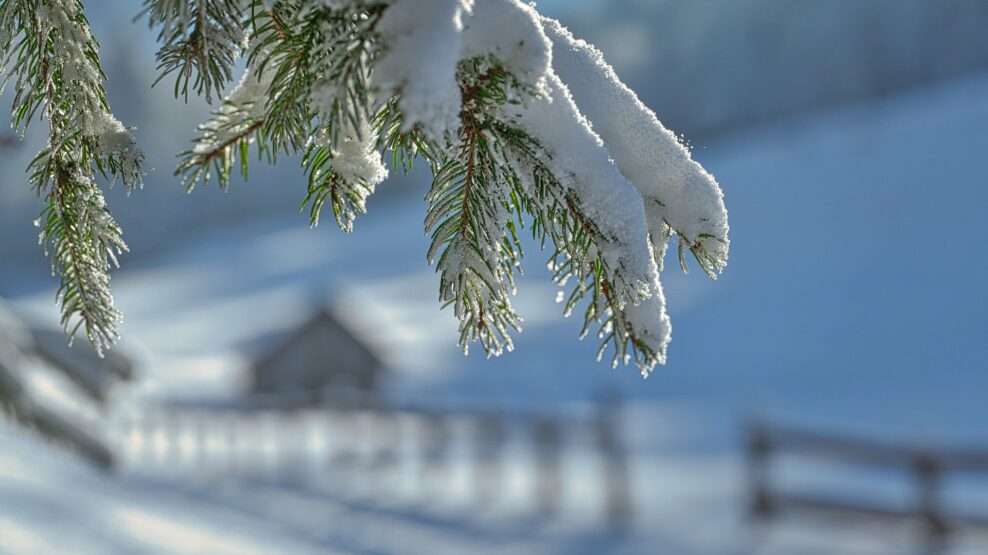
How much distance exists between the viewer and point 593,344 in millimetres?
38500

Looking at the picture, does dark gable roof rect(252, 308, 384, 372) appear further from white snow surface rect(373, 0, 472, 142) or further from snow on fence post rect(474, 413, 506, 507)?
white snow surface rect(373, 0, 472, 142)

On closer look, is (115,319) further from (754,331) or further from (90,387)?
(754,331)

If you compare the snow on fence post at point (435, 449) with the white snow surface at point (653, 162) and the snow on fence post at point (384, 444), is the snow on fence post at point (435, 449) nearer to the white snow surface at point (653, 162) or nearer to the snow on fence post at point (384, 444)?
the snow on fence post at point (384, 444)

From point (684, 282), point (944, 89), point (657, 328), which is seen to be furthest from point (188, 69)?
point (944, 89)

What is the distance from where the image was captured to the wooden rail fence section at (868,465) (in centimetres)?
929

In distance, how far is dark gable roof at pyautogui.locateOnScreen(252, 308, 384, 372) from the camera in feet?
84.0

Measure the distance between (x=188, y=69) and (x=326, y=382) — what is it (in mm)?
25376

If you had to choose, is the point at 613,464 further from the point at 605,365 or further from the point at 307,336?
the point at 605,365

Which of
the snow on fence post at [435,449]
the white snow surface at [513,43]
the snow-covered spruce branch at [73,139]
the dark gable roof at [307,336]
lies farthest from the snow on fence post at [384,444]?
the white snow surface at [513,43]

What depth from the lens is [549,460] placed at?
12.9 meters

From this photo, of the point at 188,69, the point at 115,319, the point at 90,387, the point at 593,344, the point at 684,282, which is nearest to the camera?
the point at 188,69

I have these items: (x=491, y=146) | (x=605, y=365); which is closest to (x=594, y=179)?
(x=491, y=146)

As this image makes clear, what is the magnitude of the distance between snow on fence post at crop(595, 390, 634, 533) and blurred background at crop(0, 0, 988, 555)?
0.12 ft

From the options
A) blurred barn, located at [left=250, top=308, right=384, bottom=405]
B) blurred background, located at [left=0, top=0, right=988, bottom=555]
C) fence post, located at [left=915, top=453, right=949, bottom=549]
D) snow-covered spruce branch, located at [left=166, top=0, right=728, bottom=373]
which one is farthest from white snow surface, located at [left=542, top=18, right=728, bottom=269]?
blurred barn, located at [left=250, top=308, right=384, bottom=405]
